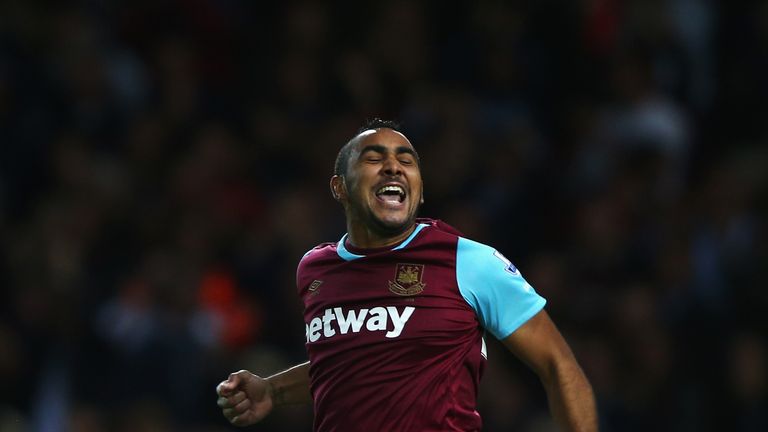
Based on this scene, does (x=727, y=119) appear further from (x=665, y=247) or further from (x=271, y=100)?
(x=271, y=100)

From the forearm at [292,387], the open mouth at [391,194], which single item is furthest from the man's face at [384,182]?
the forearm at [292,387]

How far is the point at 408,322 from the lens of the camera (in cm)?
429

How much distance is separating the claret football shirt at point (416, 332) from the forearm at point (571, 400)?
0.20 m

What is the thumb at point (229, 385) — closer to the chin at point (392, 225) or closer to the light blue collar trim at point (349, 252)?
the light blue collar trim at point (349, 252)

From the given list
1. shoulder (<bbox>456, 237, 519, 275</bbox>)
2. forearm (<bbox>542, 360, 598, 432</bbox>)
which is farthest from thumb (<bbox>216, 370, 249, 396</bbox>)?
forearm (<bbox>542, 360, 598, 432</bbox>)

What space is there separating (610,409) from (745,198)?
1930 mm

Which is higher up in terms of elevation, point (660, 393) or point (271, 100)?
point (271, 100)

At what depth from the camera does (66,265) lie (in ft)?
27.2

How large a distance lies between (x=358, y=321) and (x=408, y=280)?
201 millimetres

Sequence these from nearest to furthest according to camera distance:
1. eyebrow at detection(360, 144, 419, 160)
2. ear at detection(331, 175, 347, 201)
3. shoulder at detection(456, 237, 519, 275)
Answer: shoulder at detection(456, 237, 519, 275) → eyebrow at detection(360, 144, 419, 160) → ear at detection(331, 175, 347, 201)

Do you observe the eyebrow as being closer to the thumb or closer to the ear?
the ear

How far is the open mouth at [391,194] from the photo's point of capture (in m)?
4.48

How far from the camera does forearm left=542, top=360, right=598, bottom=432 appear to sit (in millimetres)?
4180

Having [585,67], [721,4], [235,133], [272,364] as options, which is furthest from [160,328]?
[721,4]
